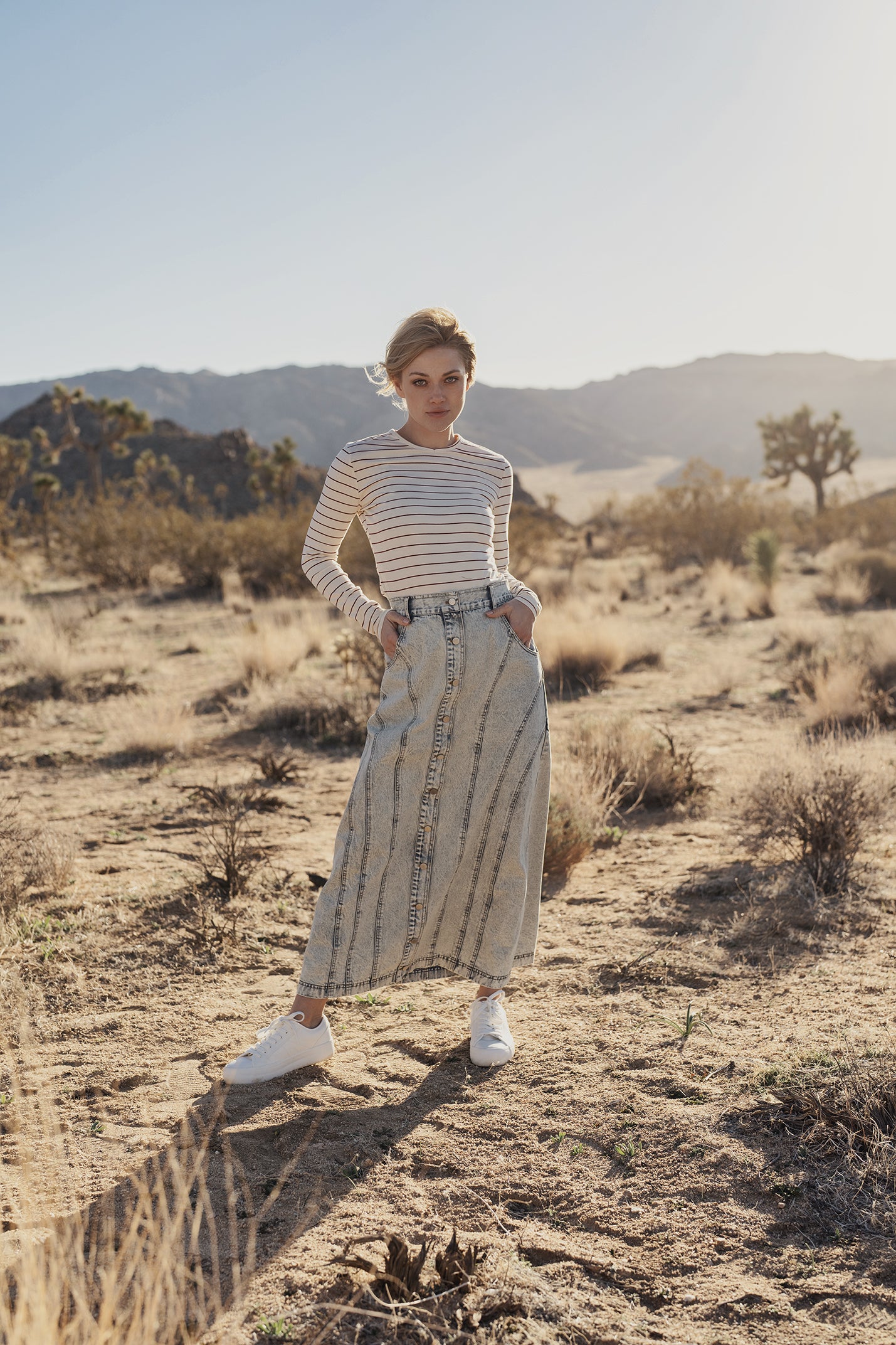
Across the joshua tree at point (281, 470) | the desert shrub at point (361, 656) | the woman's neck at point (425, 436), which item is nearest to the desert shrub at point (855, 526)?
the joshua tree at point (281, 470)

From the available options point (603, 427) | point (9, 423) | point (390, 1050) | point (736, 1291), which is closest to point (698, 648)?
point (390, 1050)

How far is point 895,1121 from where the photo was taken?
7.81 feet

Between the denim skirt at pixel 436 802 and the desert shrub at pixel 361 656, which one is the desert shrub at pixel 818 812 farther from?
the desert shrub at pixel 361 656

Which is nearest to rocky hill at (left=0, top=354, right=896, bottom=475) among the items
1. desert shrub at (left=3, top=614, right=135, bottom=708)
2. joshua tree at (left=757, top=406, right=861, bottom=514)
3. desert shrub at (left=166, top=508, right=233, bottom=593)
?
joshua tree at (left=757, top=406, right=861, bottom=514)

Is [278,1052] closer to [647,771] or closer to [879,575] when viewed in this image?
[647,771]

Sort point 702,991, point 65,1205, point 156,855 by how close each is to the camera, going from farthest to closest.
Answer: point 156,855, point 702,991, point 65,1205

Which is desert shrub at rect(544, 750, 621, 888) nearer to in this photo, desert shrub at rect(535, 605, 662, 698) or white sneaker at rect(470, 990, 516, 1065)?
white sneaker at rect(470, 990, 516, 1065)

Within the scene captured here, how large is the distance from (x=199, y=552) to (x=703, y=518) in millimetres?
10924

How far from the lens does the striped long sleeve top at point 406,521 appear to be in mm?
2619

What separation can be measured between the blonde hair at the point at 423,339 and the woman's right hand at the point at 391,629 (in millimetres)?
622

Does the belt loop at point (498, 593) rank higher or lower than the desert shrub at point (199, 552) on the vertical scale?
lower

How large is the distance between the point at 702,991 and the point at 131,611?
12.9 metres

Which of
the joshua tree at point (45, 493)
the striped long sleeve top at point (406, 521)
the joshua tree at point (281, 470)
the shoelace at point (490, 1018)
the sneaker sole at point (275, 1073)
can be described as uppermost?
the joshua tree at point (281, 470)

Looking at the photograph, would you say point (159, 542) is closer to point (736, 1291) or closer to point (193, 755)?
point (193, 755)
